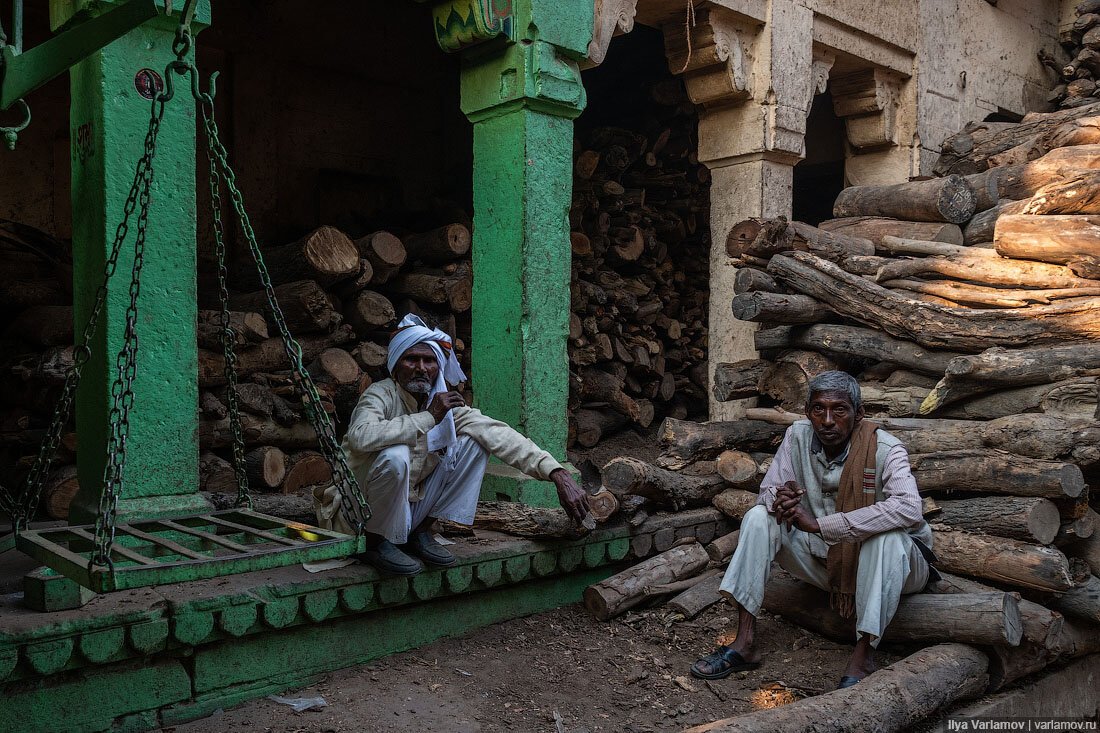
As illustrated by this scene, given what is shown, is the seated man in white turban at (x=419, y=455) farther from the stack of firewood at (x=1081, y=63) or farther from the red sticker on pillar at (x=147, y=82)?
the stack of firewood at (x=1081, y=63)

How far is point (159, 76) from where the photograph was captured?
385 cm

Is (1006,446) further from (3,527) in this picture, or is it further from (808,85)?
(3,527)

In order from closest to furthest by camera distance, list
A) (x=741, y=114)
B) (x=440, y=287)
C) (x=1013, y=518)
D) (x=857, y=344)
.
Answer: (x=1013, y=518), (x=857, y=344), (x=440, y=287), (x=741, y=114)

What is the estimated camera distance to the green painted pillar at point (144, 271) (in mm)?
3750

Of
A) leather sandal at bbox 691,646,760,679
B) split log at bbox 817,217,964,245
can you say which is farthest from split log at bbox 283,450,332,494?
split log at bbox 817,217,964,245

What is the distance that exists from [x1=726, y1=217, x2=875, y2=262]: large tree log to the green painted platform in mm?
3025

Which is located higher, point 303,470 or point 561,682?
point 303,470

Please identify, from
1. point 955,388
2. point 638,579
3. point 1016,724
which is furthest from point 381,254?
point 1016,724

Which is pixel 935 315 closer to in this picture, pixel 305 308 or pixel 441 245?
pixel 441 245

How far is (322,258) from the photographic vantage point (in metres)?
5.75

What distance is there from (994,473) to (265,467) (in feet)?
13.7

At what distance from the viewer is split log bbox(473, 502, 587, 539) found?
15.2 ft

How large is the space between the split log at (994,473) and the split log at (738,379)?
167cm

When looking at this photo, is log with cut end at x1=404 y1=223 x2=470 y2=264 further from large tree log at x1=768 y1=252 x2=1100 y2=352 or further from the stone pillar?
large tree log at x1=768 y1=252 x2=1100 y2=352
